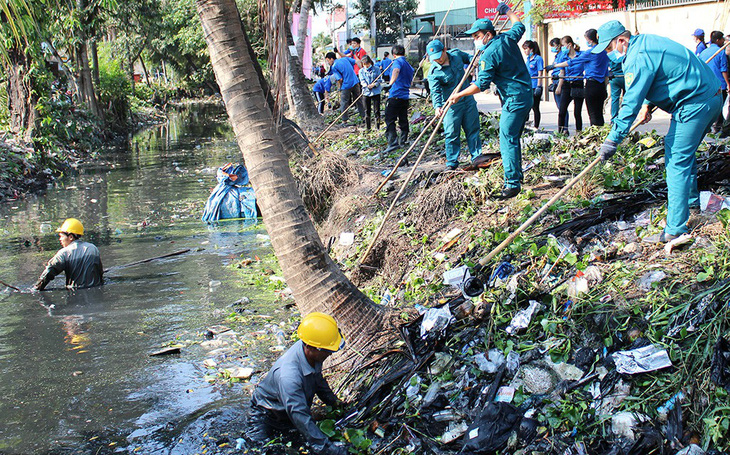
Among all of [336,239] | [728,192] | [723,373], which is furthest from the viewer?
[336,239]

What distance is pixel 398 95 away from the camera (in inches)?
415

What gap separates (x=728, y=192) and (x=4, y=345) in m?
6.92

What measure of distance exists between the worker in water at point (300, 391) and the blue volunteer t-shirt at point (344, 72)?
11.1 m

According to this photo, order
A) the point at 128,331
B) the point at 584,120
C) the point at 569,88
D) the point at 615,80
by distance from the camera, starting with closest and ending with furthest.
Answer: the point at 128,331 → the point at 615,80 → the point at 569,88 → the point at 584,120

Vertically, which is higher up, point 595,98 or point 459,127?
point 595,98

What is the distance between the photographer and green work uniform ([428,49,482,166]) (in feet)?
27.0

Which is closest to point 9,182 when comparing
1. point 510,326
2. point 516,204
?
point 516,204

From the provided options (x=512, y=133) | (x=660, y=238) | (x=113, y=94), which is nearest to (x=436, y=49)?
(x=512, y=133)

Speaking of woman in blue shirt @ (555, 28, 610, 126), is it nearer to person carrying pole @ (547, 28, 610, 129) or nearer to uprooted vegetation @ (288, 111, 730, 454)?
person carrying pole @ (547, 28, 610, 129)

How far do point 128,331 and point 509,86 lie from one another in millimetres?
4721

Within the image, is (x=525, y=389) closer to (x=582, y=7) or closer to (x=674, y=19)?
(x=674, y=19)

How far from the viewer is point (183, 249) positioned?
405 inches

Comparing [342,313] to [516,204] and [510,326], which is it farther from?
[516,204]

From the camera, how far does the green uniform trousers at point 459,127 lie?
27.0 ft
